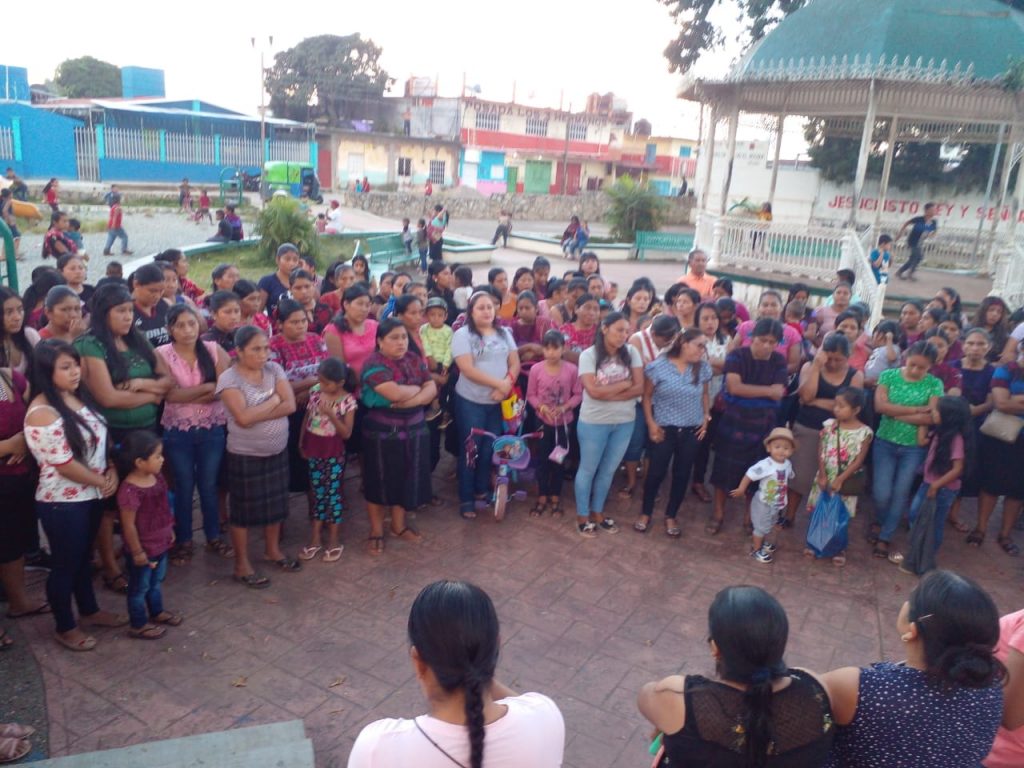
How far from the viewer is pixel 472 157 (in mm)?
43938

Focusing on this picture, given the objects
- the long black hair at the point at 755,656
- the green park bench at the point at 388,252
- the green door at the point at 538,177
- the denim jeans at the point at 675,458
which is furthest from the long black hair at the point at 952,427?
the green door at the point at 538,177

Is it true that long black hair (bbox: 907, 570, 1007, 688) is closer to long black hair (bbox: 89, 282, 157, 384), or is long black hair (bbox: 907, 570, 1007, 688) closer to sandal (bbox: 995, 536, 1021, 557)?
long black hair (bbox: 89, 282, 157, 384)

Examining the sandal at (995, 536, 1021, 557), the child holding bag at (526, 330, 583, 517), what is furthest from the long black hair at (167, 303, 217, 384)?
the sandal at (995, 536, 1021, 557)

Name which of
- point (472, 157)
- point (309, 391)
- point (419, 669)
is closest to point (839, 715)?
point (419, 669)

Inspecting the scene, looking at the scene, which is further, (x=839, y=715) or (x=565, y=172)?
(x=565, y=172)

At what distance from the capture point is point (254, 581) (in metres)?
4.47

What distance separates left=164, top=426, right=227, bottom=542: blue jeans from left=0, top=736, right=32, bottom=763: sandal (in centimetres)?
160

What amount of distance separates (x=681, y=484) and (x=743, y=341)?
3.94ft

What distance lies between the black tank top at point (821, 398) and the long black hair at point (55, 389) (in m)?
4.37

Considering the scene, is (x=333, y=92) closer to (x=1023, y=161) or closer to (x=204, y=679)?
(x=1023, y=161)

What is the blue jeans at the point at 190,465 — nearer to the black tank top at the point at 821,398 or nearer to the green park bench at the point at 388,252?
the black tank top at the point at 821,398

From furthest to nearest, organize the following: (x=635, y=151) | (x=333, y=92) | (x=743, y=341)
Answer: (x=635, y=151) → (x=333, y=92) → (x=743, y=341)

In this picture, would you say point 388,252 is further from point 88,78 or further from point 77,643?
point 88,78

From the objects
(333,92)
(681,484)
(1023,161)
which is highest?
(333,92)
